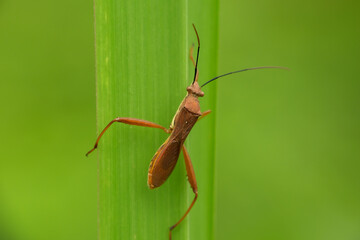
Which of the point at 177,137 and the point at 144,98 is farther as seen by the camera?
the point at 177,137

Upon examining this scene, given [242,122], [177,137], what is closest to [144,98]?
[177,137]

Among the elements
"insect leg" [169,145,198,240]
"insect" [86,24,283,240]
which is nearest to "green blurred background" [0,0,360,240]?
"insect" [86,24,283,240]

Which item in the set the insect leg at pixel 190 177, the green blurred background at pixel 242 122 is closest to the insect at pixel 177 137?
the insect leg at pixel 190 177

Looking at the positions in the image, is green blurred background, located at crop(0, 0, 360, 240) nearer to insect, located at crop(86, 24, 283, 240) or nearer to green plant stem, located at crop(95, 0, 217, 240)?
insect, located at crop(86, 24, 283, 240)

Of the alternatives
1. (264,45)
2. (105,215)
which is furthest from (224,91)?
(105,215)

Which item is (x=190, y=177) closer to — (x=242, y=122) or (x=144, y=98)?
(x=144, y=98)
